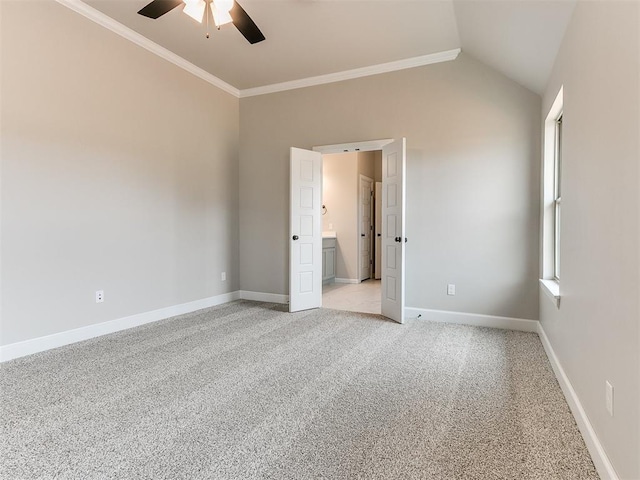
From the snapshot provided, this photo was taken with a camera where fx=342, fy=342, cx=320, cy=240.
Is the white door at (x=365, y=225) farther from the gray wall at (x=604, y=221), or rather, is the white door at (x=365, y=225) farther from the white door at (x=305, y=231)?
the gray wall at (x=604, y=221)

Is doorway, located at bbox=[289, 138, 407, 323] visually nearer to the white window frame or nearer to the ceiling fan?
the white window frame

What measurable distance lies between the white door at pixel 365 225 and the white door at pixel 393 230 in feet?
8.52

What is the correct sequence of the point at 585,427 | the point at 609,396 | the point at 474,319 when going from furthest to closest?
the point at 474,319 < the point at 585,427 < the point at 609,396

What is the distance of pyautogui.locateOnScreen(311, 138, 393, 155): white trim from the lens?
419 cm

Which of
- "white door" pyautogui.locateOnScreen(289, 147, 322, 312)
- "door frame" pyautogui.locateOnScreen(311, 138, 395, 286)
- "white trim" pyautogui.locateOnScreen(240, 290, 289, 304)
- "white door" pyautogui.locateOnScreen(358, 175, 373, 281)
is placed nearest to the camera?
"door frame" pyautogui.locateOnScreen(311, 138, 395, 286)

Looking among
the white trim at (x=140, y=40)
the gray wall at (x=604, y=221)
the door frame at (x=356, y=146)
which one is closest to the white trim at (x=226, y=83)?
the white trim at (x=140, y=40)

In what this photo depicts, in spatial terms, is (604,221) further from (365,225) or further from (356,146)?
(365,225)

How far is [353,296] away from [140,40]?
422 centimetres

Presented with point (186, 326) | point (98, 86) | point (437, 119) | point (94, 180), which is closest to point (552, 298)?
point (437, 119)

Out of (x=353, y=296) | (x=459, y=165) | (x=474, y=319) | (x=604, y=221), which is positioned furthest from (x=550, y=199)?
(x=353, y=296)

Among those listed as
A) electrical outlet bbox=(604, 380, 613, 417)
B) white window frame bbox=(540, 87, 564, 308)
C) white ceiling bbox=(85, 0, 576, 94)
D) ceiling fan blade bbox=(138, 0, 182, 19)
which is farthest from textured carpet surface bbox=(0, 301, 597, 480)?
ceiling fan blade bbox=(138, 0, 182, 19)

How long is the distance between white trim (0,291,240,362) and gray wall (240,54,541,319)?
2.62m

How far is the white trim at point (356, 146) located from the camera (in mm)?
4191

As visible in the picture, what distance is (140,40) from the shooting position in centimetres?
359
